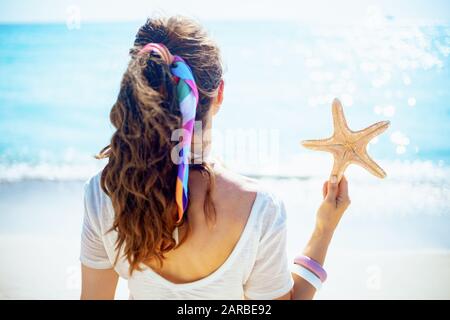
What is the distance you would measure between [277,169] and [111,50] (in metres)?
5.30

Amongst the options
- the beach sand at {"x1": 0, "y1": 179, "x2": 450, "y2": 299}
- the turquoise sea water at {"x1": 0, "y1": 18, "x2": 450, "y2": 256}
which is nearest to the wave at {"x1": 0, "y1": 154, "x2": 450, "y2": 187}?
the turquoise sea water at {"x1": 0, "y1": 18, "x2": 450, "y2": 256}

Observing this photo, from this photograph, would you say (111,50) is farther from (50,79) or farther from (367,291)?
(367,291)

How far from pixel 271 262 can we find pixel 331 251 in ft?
8.43

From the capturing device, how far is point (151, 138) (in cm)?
151

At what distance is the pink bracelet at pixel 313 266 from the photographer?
6.09 feet

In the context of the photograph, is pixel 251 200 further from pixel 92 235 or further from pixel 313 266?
pixel 92 235

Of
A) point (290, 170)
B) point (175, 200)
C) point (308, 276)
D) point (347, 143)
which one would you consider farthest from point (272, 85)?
point (175, 200)

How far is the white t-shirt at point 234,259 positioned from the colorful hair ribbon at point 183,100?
0.25 meters

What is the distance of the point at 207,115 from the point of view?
1.68 m

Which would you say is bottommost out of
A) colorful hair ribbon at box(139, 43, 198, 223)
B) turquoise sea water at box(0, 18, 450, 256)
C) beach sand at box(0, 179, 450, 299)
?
beach sand at box(0, 179, 450, 299)

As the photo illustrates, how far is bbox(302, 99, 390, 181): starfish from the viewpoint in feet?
7.27

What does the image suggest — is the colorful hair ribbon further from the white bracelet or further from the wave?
the wave

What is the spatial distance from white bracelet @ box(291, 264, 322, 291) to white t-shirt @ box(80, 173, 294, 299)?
105mm
